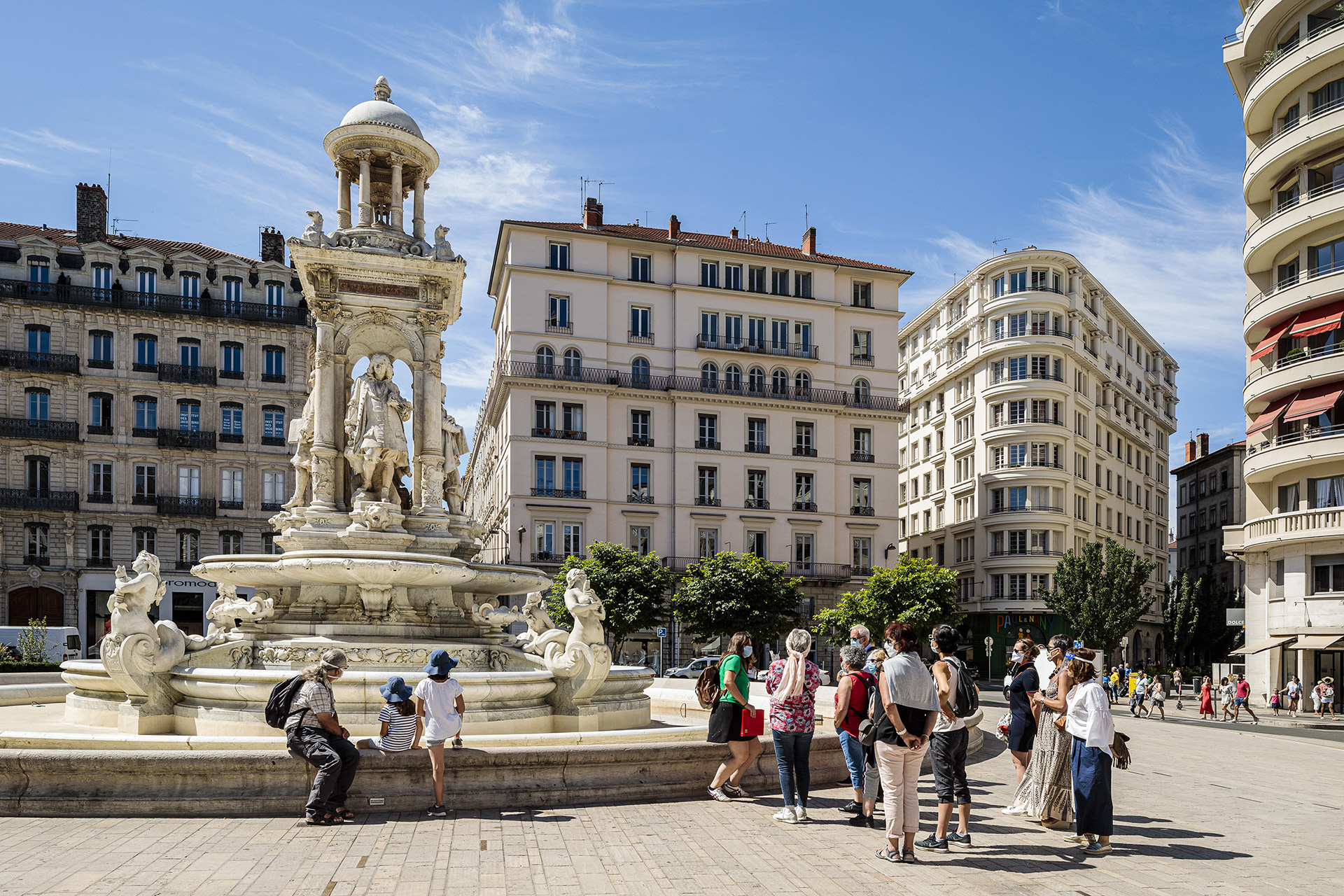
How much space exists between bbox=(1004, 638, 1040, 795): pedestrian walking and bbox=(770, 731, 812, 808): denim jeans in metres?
2.39

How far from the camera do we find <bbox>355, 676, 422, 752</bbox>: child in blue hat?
9.42 m

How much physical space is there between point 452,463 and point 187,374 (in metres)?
41.4

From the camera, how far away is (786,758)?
9539 mm

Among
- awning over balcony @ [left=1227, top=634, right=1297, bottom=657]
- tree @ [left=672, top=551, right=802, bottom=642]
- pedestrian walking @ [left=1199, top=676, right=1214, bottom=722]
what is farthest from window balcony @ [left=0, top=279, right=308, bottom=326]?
awning over balcony @ [left=1227, top=634, right=1297, bottom=657]

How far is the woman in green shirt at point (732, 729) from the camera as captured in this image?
32.8 ft

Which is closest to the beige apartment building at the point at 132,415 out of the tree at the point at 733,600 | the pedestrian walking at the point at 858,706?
the tree at the point at 733,600

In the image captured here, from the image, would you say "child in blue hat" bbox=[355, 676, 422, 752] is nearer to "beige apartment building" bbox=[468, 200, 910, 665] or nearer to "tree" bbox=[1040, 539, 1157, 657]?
"beige apartment building" bbox=[468, 200, 910, 665]

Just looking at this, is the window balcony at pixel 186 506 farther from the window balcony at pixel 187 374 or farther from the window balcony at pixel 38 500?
the window balcony at pixel 187 374

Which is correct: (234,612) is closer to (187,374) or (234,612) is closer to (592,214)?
(187,374)

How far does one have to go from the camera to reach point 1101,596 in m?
55.0

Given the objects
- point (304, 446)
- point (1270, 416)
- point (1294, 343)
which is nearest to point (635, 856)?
point (304, 446)

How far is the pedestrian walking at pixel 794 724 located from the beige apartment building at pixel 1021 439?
55174 millimetres

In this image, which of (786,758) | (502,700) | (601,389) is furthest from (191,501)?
(786,758)

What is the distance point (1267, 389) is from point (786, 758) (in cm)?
3474
